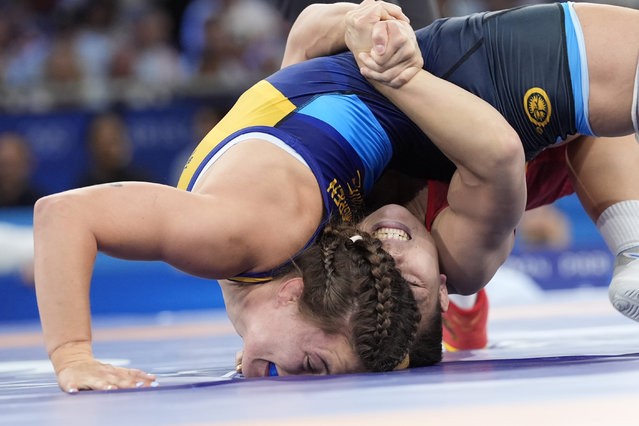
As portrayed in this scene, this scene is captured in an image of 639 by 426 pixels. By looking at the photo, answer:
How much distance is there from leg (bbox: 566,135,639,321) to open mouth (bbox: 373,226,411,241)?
0.63 meters

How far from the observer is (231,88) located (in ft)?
20.4

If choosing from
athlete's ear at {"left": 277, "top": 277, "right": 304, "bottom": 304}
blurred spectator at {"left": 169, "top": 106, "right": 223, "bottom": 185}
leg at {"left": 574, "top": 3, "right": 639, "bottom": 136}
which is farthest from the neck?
blurred spectator at {"left": 169, "top": 106, "right": 223, "bottom": 185}

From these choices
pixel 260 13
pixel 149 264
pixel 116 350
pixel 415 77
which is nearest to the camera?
pixel 415 77

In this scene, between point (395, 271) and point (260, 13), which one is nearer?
point (395, 271)

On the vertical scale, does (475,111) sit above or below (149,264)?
below

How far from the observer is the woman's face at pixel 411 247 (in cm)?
203

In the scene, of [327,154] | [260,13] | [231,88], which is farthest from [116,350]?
[260,13]

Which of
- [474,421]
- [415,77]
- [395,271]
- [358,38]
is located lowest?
[474,421]

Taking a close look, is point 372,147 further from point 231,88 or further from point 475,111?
point 231,88

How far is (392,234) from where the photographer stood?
2.09 m

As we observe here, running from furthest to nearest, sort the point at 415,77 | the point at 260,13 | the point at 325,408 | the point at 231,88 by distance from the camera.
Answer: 1. the point at 260,13
2. the point at 231,88
3. the point at 415,77
4. the point at 325,408

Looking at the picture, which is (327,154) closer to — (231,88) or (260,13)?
(231,88)

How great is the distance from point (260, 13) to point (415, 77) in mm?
5380

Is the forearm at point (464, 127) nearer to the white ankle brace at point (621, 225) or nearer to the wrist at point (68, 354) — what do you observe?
the white ankle brace at point (621, 225)
